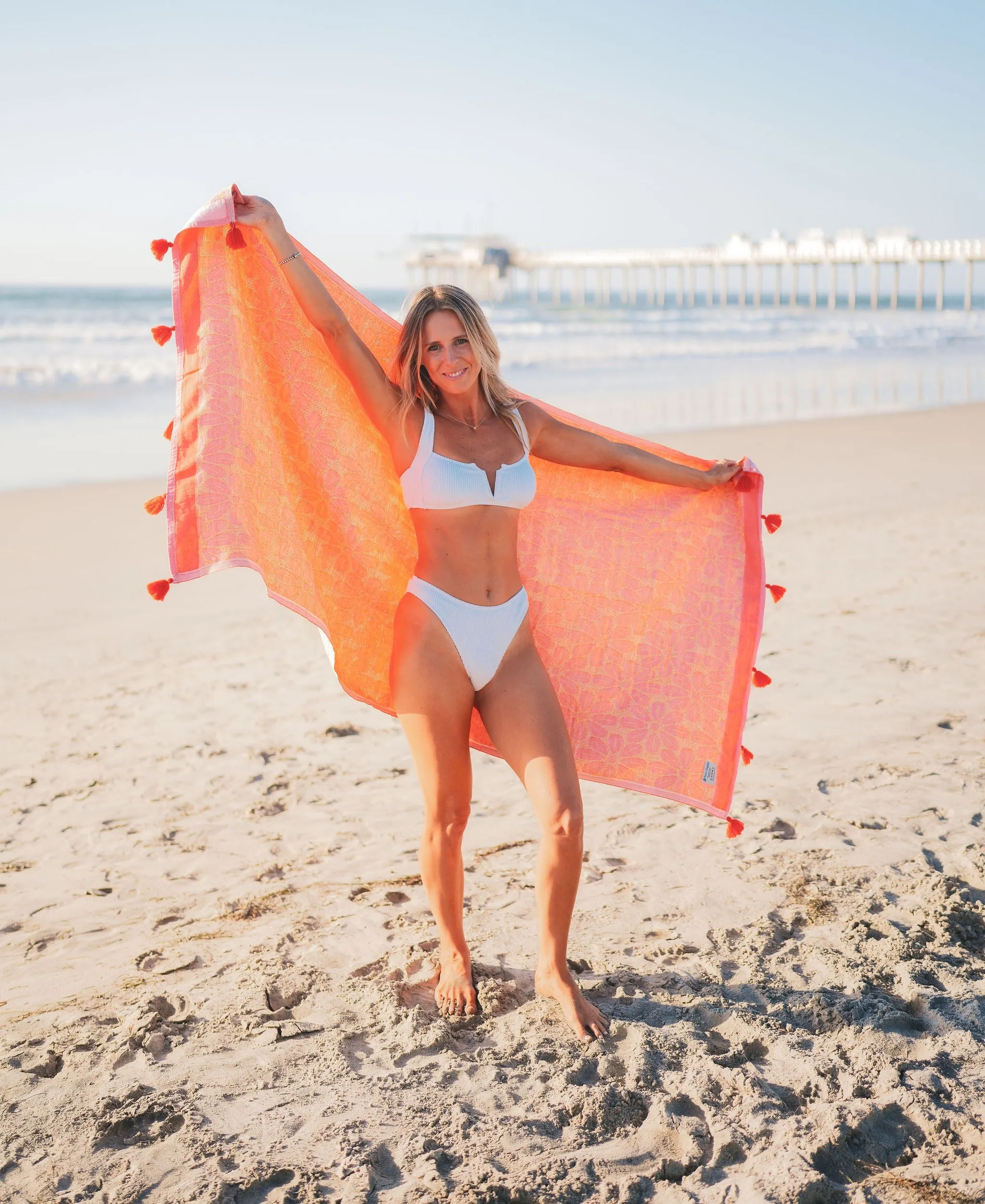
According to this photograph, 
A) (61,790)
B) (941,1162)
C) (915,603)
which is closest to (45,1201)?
(941,1162)

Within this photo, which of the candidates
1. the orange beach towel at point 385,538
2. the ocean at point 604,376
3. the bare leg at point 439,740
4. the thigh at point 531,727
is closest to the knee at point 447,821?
the bare leg at point 439,740

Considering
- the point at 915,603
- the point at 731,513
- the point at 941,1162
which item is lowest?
the point at 941,1162

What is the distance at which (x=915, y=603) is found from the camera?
21.6ft

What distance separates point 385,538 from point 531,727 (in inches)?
34.0

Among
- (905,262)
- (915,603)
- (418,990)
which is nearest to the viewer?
(418,990)

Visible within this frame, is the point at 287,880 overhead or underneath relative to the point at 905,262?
underneath

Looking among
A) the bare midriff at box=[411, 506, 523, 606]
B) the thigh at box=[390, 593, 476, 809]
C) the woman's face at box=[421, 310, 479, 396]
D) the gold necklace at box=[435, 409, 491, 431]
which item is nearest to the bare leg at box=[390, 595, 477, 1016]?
the thigh at box=[390, 593, 476, 809]

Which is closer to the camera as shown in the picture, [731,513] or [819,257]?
[731,513]

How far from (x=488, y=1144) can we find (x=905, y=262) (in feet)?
156

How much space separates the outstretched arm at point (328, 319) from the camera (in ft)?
10.1

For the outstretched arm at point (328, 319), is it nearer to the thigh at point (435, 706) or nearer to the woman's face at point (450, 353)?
the woman's face at point (450, 353)

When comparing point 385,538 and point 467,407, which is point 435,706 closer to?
point 385,538

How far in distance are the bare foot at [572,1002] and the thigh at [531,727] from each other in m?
0.48

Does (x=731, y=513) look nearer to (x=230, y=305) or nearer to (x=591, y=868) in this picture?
(x=591, y=868)
